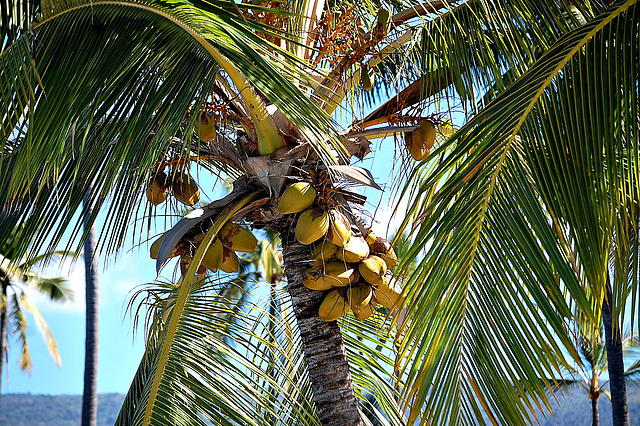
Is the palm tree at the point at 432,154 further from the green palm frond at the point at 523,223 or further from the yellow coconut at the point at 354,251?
the yellow coconut at the point at 354,251

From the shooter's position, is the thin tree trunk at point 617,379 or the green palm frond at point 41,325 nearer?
the thin tree trunk at point 617,379

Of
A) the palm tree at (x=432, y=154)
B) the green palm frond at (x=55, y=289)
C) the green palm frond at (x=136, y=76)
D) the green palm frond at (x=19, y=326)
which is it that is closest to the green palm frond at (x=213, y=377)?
the palm tree at (x=432, y=154)

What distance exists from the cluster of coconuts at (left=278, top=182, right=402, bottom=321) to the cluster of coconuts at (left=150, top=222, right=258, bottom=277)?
0.24m

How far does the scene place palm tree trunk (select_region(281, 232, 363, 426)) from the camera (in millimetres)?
2688

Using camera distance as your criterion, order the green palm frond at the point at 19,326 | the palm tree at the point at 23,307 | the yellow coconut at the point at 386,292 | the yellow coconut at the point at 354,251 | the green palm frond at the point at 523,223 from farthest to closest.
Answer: the green palm frond at the point at 19,326 < the palm tree at the point at 23,307 < the yellow coconut at the point at 386,292 < the yellow coconut at the point at 354,251 < the green palm frond at the point at 523,223

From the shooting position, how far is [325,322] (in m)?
2.74

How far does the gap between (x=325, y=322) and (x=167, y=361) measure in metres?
0.69

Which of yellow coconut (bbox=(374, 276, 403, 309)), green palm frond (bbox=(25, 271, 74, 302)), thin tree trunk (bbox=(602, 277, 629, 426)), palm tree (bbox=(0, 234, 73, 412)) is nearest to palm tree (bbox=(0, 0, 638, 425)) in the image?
yellow coconut (bbox=(374, 276, 403, 309))

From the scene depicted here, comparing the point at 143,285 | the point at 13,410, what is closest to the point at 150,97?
the point at 143,285

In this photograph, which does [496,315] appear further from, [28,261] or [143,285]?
[143,285]

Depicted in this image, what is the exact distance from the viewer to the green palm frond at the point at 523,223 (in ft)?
5.97

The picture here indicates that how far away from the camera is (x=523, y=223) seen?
186 cm

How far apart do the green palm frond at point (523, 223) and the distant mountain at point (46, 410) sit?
8339 cm

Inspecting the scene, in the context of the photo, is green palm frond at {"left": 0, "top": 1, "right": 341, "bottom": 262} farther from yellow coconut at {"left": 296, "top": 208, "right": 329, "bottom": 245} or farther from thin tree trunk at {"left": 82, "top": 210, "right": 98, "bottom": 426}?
thin tree trunk at {"left": 82, "top": 210, "right": 98, "bottom": 426}
